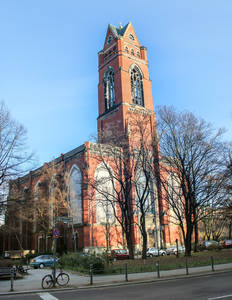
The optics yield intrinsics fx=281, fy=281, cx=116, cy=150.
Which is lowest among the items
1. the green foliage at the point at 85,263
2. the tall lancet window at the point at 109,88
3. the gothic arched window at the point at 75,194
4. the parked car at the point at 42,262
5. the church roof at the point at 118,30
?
the parked car at the point at 42,262

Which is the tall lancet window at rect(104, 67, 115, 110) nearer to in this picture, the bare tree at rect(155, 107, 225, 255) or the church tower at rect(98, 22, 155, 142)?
the church tower at rect(98, 22, 155, 142)

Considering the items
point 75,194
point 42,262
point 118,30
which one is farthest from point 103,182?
point 118,30

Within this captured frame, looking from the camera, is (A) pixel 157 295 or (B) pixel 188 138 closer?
(A) pixel 157 295

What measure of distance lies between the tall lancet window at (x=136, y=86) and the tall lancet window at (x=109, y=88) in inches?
148

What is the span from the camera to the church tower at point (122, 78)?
160 ft

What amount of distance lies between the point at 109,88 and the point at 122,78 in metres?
4.26

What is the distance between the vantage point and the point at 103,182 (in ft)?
101

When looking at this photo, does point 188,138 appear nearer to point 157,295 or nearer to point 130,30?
point 157,295

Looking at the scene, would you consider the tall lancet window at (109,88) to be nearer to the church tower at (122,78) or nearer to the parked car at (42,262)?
the church tower at (122,78)

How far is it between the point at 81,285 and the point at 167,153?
645 inches

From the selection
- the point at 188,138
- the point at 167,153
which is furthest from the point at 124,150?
the point at 188,138

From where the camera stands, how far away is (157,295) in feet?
31.9

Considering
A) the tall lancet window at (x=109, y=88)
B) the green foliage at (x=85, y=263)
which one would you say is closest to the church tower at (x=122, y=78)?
the tall lancet window at (x=109, y=88)

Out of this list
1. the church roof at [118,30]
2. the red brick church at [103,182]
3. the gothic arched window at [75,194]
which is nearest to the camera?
the red brick church at [103,182]
